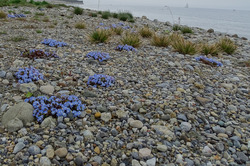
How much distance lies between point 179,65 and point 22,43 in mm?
5314

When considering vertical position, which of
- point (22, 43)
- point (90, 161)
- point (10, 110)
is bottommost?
point (90, 161)

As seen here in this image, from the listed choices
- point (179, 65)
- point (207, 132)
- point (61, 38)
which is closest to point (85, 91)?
point (207, 132)

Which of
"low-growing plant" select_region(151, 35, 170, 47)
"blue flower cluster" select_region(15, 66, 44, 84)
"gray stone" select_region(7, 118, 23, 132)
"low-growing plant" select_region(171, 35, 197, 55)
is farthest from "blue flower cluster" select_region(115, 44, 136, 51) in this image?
"gray stone" select_region(7, 118, 23, 132)

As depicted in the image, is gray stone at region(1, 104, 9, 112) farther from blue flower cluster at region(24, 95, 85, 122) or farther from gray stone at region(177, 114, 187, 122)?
gray stone at region(177, 114, 187, 122)

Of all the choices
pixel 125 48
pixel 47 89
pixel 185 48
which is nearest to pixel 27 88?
pixel 47 89

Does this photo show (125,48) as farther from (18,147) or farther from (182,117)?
(18,147)

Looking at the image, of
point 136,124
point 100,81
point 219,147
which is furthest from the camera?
point 100,81

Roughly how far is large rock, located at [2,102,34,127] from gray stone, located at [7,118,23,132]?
0.27 feet

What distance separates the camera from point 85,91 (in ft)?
14.8

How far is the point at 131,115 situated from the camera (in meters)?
3.99

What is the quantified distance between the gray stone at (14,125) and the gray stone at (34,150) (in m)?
0.52

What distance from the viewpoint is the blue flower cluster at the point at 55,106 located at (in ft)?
11.8

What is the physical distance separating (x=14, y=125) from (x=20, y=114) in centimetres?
25

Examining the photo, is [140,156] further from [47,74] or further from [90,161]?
[47,74]
